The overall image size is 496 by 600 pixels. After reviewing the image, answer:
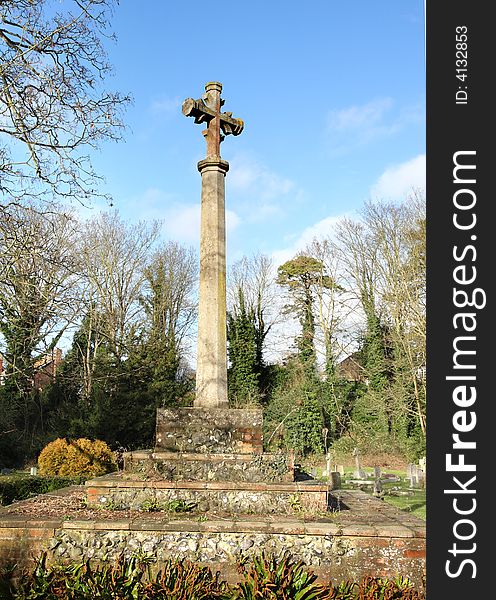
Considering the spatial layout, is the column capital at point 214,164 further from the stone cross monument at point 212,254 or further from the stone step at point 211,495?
the stone step at point 211,495

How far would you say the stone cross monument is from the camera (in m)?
8.12

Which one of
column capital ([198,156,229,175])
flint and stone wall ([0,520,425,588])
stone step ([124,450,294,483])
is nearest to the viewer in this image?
flint and stone wall ([0,520,425,588])

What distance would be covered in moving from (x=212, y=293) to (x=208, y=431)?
2.17 m

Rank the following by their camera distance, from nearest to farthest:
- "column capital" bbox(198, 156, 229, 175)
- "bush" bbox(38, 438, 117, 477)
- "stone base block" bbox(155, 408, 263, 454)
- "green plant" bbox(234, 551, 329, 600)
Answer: "green plant" bbox(234, 551, 329, 600) < "stone base block" bbox(155, 408, 263, 454) < "column capital" bbox(198, 156, 229, 175) < "bush" bbox(38, 438, 117, 477)

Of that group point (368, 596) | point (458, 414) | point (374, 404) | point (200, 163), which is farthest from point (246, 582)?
point (374, 404)

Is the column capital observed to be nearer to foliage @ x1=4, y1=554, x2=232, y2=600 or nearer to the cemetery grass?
foliage @ x1=4, y1=554, x2=232, y2=600

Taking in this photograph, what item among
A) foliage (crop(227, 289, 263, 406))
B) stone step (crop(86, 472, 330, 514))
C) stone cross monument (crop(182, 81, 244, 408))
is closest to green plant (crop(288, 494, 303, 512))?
stone step (crop(86, 472, 330, 514))

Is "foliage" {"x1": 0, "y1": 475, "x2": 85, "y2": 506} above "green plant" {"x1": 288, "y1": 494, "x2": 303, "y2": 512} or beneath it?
beneath

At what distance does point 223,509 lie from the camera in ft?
21.2

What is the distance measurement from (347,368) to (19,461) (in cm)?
1779

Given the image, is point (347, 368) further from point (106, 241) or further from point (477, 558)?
point (477, 558)

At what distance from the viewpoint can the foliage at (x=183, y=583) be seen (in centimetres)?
480

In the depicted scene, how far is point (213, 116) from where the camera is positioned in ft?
29.7

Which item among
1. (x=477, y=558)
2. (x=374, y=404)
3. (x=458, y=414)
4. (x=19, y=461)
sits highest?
(x=458, y=414)
